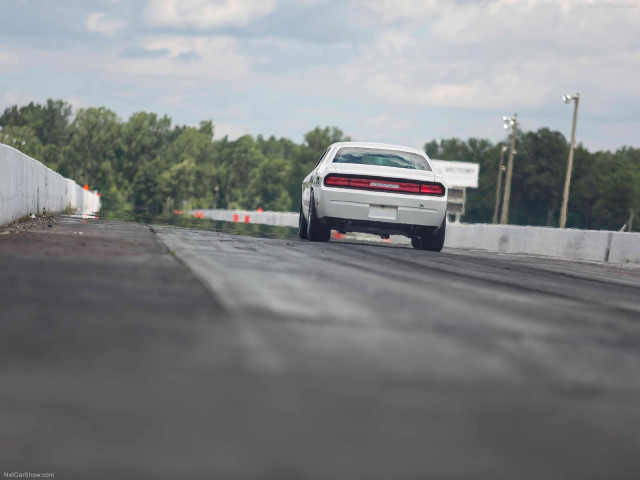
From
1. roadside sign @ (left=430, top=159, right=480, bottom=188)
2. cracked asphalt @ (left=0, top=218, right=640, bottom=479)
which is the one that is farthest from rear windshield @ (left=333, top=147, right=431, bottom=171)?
roadside sign @ (left=430, top=159, right=480, bottom=188)

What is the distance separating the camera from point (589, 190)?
138 meters

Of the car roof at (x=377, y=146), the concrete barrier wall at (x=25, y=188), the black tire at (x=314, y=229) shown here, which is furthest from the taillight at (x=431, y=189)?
the concrete barrier wall at (x=25, y=188)

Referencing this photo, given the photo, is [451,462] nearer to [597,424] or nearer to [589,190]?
[597,424]

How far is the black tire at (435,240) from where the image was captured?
15.2 meters

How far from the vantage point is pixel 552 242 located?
22.1 m

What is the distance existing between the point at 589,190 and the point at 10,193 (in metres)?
131

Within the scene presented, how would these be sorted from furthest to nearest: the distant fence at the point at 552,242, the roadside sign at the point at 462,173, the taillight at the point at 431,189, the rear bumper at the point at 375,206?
the roadside sign at the point at 462,173
the distant fence at the point at 552,242
the taillight at the point at 431,189
the rear bumper at the point at 375,206

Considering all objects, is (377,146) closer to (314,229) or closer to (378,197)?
(378,197)

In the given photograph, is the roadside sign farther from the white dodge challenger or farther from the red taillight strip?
the red taillight strip

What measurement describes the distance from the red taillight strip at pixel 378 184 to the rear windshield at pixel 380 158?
52 cm

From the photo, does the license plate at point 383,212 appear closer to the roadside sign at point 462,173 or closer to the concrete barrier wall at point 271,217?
the concrete barrier wall at point 271,217

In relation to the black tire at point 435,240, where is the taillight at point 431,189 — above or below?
above

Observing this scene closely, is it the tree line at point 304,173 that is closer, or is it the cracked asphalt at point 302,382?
the cracked asphalt at point 302,382

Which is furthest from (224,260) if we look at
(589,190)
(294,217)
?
(589,190)
